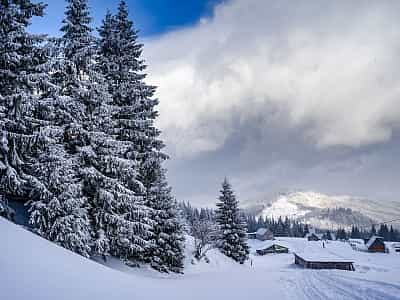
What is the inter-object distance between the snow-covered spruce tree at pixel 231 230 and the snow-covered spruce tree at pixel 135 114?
2204cm

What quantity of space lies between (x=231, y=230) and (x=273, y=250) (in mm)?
65029

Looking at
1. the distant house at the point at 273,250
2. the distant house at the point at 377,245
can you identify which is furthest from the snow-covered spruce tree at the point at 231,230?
the distant house at the point at 377,245

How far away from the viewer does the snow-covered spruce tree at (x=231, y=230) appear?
4250 centimetres

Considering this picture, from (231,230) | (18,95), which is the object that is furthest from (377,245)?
(18,95)

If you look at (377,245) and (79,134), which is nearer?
(79,134)

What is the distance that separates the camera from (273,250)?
331ft

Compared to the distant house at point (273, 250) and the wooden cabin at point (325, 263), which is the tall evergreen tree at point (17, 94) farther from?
the distant house at point (273, 250)

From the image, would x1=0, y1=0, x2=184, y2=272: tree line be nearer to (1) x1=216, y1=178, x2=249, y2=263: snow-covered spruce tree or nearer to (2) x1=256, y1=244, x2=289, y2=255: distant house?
(1) x1=216, y1=178, x2=249, y2=263: snow-covered spruce tree

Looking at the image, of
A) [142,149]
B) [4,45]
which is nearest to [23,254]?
[4,45]

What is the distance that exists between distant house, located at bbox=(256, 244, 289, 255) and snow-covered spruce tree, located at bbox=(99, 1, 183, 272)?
84564 millimetres

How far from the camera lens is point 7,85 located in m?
13.3

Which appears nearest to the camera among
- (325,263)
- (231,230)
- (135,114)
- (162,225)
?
(135,114)

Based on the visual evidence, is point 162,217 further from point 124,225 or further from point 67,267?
point 67,267

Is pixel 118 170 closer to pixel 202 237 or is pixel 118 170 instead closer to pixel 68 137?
pixel 68 137
